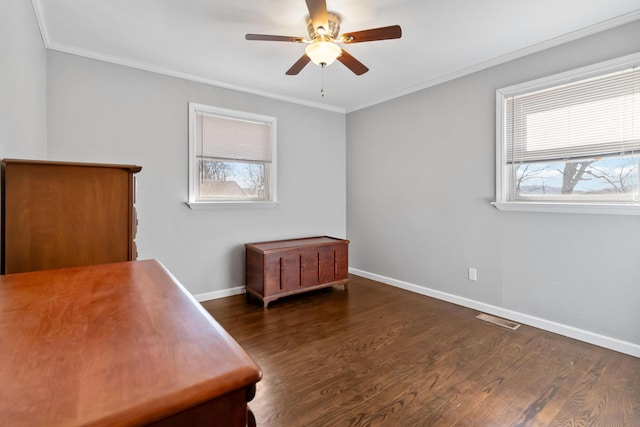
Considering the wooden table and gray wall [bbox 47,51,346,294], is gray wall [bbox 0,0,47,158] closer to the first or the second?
gray wall [bbox 47,51,346,294]

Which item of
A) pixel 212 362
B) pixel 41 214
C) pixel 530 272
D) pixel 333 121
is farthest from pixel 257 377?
pixel 333 121

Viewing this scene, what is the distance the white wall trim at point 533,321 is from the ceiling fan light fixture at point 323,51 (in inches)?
107

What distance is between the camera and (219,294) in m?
3.67

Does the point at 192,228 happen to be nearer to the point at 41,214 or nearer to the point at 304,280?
the point at 304,280

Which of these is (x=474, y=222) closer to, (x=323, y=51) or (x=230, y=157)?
(x=323, y=51)

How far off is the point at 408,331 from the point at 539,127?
2149 mm

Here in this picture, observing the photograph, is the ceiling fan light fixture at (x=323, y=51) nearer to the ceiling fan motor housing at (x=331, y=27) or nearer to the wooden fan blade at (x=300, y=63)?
the ceiling fan motor housing at (x=331, y=27)

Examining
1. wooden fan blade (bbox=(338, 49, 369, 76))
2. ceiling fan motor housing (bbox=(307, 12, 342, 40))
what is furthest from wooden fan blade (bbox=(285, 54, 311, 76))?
wooden fan blade (bbox=(338, 49, 369, 76))

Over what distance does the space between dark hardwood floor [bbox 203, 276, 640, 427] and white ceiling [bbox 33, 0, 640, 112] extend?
248 cm

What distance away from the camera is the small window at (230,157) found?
11.4 ft

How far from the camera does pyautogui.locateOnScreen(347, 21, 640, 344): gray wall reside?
8.07ft

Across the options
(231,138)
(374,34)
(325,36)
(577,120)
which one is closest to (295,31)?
(325,36)

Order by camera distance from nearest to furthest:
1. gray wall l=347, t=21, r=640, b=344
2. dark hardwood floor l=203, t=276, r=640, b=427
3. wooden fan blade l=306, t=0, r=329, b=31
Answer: dark hardwood floor l=203, t=276, r=640, b=427, wooden fan blade l=306, t=0, r=329, b=31, gray wall l=347, t=21, r=640, b=344

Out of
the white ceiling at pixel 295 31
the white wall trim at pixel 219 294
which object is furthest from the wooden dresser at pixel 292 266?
the white ceiling at pixel 295 31
